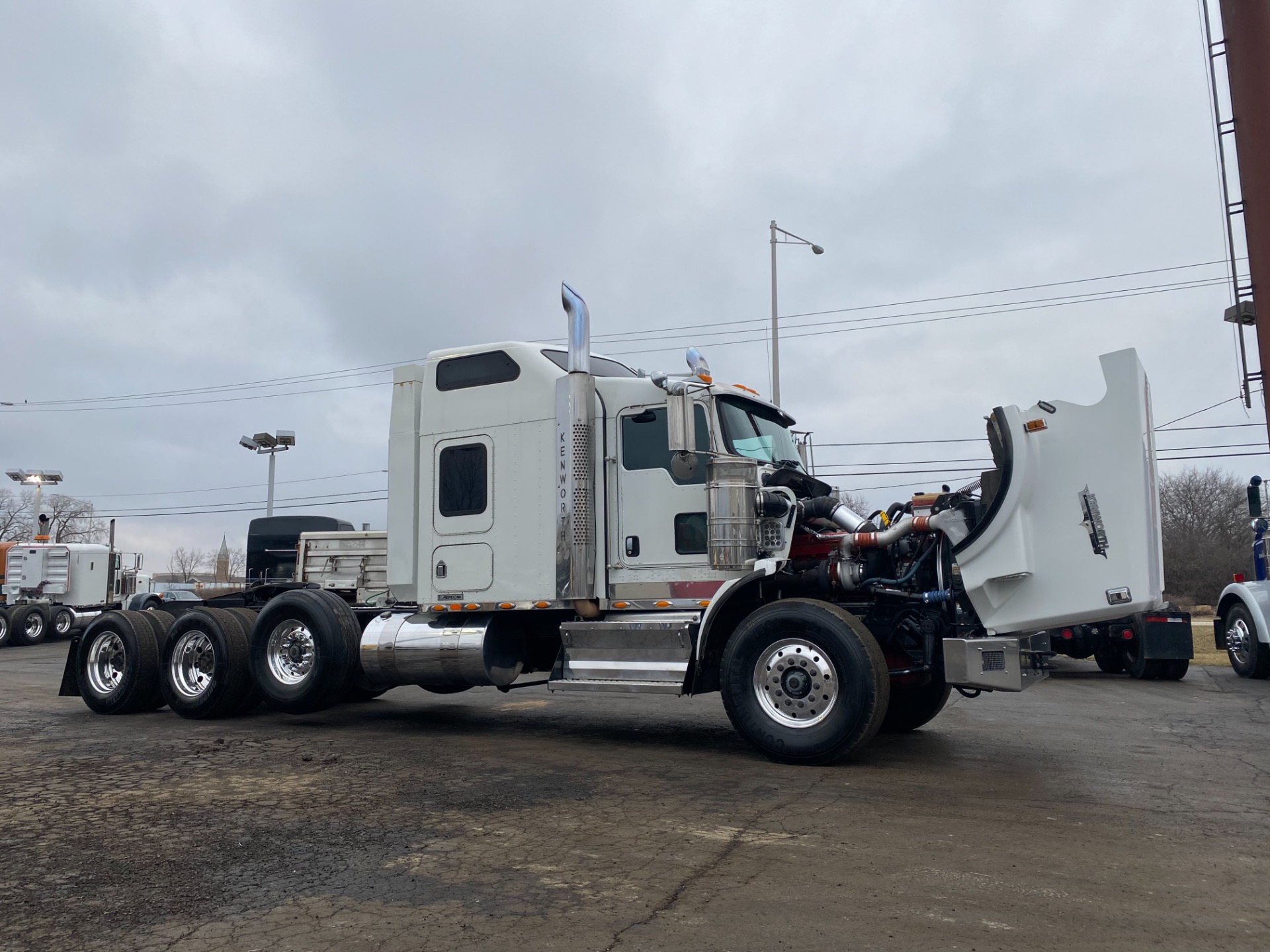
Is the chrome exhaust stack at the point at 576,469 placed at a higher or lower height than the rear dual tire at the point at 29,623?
higher

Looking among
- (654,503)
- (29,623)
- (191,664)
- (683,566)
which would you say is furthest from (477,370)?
(29,623)

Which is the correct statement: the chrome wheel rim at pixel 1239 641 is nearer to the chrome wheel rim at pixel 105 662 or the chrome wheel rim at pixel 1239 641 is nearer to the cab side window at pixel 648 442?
the cab side window at pixel 648 442

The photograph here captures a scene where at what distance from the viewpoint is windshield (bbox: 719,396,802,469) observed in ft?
26.0

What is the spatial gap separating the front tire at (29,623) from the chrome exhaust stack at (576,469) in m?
24.3

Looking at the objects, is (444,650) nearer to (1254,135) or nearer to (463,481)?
(463,481)

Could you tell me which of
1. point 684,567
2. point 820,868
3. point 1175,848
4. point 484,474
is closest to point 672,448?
point 684,567

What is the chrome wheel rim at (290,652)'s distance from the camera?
926cm

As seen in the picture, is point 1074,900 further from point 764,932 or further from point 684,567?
point 684,567

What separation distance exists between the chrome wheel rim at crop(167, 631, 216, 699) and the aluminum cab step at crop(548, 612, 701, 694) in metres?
4.10

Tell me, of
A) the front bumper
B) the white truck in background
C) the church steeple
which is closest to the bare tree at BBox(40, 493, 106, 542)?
the church steeple

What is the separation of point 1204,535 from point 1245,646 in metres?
43.4

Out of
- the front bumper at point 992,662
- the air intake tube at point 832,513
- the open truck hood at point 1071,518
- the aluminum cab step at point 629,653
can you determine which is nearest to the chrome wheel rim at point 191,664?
the aluminum cab step at point 629,653

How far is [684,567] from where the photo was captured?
7852mm

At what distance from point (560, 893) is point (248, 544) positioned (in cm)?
1045
